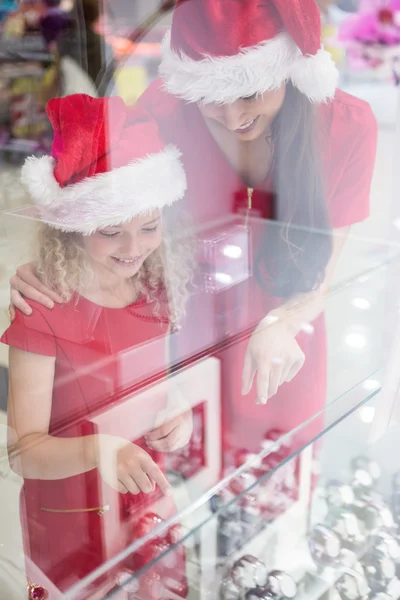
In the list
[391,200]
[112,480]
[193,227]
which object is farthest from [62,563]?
[391,200]

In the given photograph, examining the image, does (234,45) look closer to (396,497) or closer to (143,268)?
(143,268)

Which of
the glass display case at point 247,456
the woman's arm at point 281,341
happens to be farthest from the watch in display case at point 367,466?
the woman's arm at point 281,341

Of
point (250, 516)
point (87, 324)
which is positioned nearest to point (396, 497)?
point (250, 516)

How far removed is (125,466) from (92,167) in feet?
1.14

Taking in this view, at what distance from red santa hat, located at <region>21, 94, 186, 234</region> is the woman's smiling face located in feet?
0.35

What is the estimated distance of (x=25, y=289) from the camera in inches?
24.4

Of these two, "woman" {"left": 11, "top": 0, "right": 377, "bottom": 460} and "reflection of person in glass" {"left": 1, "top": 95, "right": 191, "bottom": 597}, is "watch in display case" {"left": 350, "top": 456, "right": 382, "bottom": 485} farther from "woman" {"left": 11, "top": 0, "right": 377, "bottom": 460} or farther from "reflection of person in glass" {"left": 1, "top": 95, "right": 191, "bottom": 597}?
"reflection of person in glass" {"left": 1, "top": 95, "right": 191, "bottom": 597}

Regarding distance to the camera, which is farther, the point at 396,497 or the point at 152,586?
the point at 396,497

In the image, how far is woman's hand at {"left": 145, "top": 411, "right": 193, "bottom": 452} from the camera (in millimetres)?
792

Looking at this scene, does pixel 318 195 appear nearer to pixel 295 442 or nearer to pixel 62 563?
pixel 295 442

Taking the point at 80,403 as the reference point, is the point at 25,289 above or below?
above

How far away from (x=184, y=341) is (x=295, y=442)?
32 centimetres

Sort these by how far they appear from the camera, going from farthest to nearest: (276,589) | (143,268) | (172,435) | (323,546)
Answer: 1. (323,546)
2. (276,589)
3. (172,435)
4. (143,268)

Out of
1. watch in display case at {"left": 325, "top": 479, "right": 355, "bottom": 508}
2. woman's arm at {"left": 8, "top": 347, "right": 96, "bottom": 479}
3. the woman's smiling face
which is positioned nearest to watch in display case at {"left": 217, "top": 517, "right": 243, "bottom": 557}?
watch in display case at {"left": 325, "top": 479, "right": 355, "bottom": 508}
